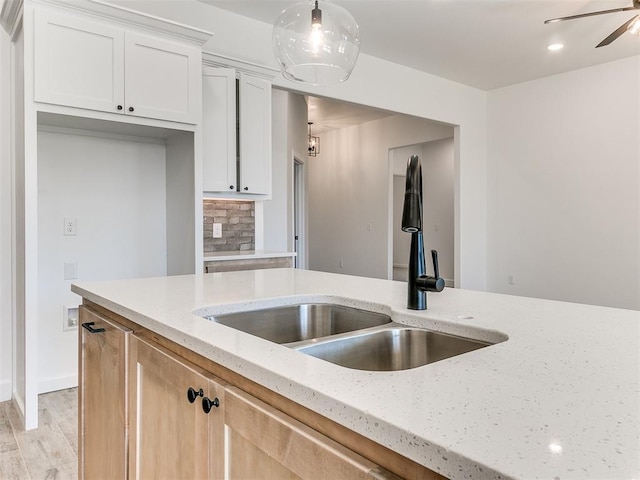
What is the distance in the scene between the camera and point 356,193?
7949 mm

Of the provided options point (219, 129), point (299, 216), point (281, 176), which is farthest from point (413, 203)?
point (299, 216)

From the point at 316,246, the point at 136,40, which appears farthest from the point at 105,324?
the point at 316,246

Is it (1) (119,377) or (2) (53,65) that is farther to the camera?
(2) (53,65)

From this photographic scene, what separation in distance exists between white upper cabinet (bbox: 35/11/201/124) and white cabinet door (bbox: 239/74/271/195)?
0.55 m

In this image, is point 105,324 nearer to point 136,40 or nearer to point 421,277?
point 421,277

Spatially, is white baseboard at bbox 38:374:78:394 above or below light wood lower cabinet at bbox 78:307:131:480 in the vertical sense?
below

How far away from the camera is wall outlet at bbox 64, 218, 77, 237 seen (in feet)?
10.0

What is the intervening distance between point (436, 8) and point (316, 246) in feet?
18.6

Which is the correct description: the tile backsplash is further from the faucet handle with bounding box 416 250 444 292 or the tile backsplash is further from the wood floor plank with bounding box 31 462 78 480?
the faucet handle with bounding box 416 250 444 292

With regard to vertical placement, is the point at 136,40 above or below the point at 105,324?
above

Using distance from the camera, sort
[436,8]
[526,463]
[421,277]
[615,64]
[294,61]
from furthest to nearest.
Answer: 1. [615,64]
2. [436,8]
3. [294,61]
4. [421,277]
5. [526,463]

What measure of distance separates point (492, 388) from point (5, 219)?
321 centimetres

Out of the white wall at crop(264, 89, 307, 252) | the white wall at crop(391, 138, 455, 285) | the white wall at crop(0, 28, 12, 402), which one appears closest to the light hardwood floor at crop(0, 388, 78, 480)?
the white wall at crop(0, 28, 12, 402)

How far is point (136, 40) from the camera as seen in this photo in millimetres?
2688
